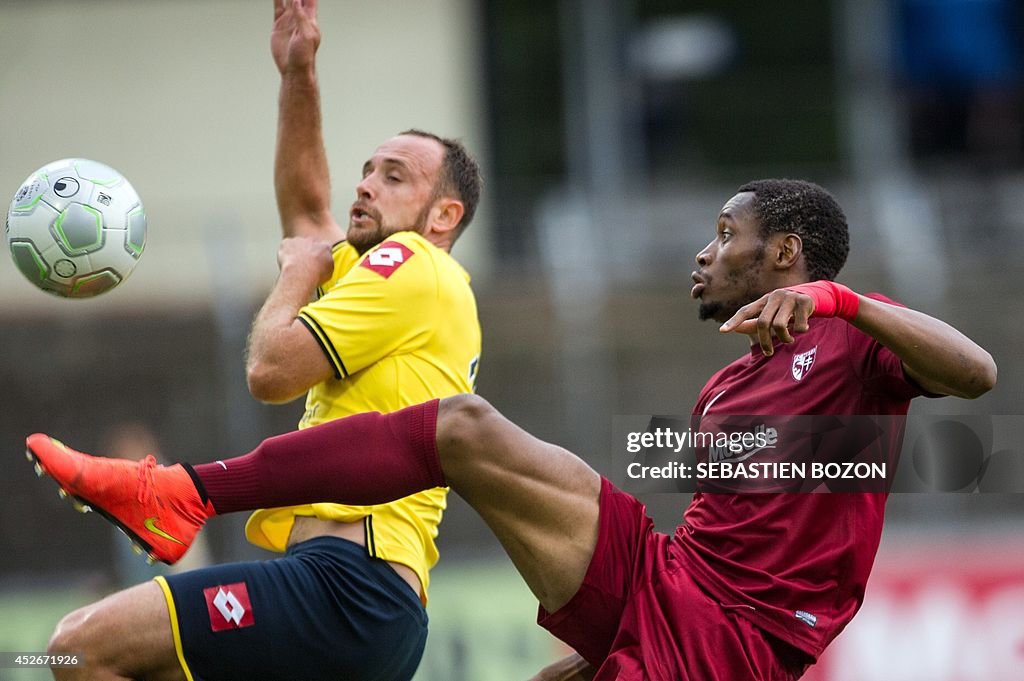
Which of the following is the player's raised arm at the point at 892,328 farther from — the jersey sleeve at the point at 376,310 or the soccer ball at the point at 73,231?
the soccer ball at the point at 73,231

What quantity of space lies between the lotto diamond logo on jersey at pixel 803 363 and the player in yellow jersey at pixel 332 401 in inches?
45.8

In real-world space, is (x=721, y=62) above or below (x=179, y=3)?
below

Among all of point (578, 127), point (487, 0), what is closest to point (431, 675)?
point (578, 127)

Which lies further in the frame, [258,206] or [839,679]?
[258,206]

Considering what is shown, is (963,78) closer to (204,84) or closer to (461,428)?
(204,84)

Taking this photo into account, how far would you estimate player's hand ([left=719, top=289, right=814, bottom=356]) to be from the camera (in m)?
4.04

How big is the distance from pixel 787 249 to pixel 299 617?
1989mm

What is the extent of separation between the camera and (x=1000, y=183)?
14.1 m

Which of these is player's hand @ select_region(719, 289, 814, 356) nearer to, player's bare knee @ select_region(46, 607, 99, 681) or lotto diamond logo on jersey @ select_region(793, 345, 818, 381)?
lotto diamond logo on jersey @ select_region(793, 345, 818, 381)

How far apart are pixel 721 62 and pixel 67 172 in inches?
474

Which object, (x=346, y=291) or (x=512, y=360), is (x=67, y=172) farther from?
(x=512, y=360)

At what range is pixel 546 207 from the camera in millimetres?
13789

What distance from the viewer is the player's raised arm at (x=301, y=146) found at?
5621 millimetres

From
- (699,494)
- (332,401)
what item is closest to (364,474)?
(332,401)
